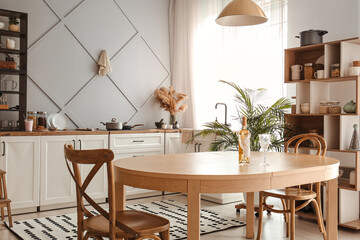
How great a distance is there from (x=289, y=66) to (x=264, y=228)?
165 cm

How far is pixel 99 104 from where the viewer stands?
519 centimetres

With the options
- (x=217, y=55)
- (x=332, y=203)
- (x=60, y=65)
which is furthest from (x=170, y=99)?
(x=332, y=203)

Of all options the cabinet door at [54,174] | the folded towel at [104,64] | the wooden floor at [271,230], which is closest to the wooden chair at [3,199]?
the wooden floor at [271,230]

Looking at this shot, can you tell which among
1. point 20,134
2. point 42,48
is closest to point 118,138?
point 20,134

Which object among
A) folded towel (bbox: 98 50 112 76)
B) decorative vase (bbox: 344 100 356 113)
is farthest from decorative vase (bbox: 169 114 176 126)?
decorative vase (bbox: 344 100 356 113)

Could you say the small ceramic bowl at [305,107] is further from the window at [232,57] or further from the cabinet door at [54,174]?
the cabinet door at [54,174]

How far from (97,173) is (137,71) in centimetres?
171

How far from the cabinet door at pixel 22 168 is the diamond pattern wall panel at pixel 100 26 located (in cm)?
161

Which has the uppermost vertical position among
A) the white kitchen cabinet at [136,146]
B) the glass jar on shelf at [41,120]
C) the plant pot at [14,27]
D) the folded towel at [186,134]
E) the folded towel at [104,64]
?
the plant pot at [14,27]

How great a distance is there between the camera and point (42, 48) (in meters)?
4.72

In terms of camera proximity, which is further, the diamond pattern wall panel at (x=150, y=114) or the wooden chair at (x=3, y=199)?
the diamond pattern wall panel at (x=150, y=114)

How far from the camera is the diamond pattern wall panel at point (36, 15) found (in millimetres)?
4566

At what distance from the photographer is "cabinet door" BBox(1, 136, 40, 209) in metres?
3.96

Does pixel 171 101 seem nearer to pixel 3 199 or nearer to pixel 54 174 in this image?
pixel 54 174
